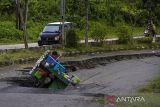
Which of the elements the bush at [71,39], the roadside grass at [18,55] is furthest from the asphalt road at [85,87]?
the bush at [71,39]

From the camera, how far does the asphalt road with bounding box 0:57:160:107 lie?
13.5m

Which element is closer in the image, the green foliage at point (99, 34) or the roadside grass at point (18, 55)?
the roadside grass at point (18, 55)

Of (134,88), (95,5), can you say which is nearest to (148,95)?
(134,88)

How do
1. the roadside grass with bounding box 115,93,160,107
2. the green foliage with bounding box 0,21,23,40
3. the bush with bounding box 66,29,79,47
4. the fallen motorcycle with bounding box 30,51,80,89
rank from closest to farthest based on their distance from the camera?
the roadside grass with bounding box 115,93,160,107
the fallen motorcycle with bounding box 30,51,80,89
the bush with bounding box 66,29,79,47
the green foliage with bounding box 0,21,23,40

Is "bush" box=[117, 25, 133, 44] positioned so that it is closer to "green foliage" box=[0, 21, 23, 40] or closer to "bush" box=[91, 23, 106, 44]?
"bush" box=[91, 23, 106, 44]

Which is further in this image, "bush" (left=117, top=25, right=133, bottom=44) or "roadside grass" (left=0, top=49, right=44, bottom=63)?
"bush" (left=117, top=25, right=133, bottom=44)

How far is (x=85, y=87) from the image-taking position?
1703 centimetres

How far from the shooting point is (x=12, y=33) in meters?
40.7

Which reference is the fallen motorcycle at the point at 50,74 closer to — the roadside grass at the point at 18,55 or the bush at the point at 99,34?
the roadside grass at the point at 18,55

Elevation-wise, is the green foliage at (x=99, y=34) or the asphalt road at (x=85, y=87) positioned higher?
the asphalt road at (x=85, y=87)

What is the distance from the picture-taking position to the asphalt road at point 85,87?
531 inches

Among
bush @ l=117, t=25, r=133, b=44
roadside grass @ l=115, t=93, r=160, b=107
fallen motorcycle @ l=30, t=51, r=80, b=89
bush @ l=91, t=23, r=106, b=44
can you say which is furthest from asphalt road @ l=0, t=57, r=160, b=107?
bush @ l=117, t=25, r=133, b=44

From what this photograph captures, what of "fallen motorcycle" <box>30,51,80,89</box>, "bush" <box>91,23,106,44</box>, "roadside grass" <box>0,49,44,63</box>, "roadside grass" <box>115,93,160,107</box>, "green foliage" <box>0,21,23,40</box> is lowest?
"green foliage" <box>0,21,23,40</box>

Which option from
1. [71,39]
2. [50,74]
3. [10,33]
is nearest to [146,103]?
[50,74]
